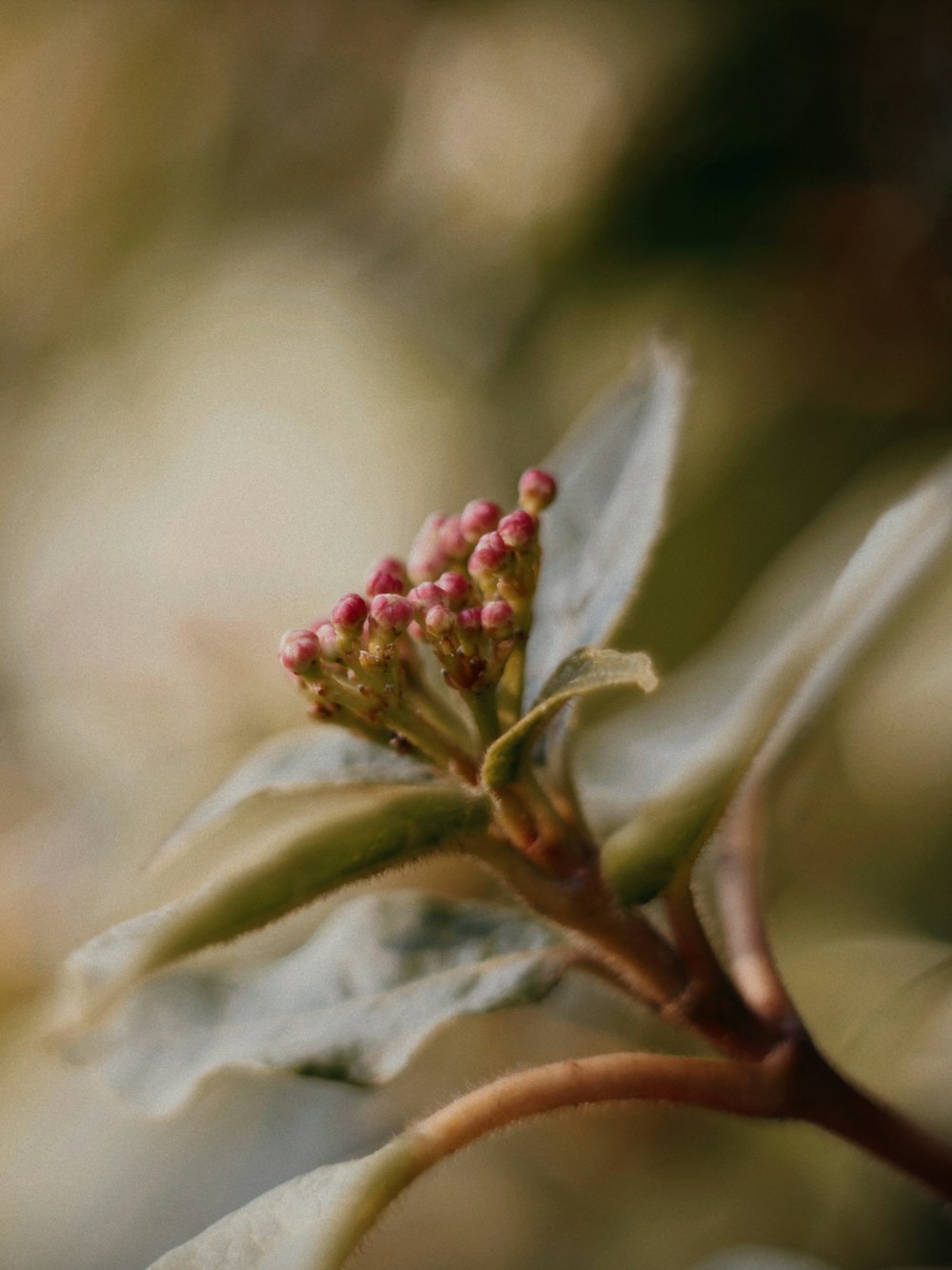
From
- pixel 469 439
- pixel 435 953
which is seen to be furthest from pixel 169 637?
pixel 435 953

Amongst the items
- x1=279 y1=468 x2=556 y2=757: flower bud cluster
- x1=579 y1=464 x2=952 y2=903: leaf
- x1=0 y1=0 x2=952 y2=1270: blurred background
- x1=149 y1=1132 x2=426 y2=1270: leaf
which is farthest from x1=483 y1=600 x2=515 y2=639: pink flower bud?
x1=0 y1=0 x2=952 y2=1270: blurred background

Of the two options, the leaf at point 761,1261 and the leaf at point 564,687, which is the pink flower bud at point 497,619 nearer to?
the leaf at point 564,687

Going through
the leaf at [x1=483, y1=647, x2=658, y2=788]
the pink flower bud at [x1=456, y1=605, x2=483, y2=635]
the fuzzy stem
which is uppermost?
the pink flower bud at [x1=456, y1=605, x2=483, y2=635]

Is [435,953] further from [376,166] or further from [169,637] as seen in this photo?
[376,166]

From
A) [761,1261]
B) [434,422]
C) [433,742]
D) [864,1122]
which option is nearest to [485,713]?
[433,742]

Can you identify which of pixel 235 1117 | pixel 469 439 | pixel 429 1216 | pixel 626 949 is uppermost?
pixel 469 439

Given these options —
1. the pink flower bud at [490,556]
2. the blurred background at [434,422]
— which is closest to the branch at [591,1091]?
Answer: the pink flower bud at [490,556]

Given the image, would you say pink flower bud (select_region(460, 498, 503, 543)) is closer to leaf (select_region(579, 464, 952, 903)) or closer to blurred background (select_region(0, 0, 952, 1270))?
leaf (select_region(579, 464, 952, 903))

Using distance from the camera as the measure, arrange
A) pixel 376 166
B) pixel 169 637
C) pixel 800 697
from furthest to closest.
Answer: pixel 376 166 < pixel 169 637 < pixel 800 697
